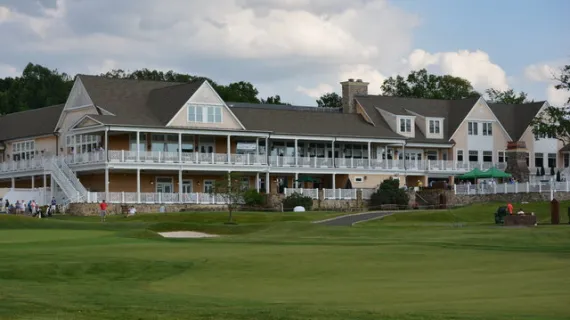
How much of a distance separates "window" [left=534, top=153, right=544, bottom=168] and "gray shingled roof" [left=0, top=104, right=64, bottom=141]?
40733 mm

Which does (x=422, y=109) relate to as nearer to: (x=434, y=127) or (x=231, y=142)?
(x=434, y=127)

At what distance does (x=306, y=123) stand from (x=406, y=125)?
34.4ft

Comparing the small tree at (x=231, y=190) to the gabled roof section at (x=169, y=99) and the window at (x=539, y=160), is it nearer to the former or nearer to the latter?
the gabled roof section at (x=169, y=99)

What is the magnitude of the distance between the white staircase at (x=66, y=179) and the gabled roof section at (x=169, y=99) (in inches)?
283

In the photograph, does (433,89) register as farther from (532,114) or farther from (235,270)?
(235,270)

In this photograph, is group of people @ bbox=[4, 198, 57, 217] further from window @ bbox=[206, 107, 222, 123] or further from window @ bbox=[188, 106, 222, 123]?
window @ bbox=[206, 107, 222, 123]

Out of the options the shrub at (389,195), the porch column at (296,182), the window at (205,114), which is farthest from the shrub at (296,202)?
the window at (205,114)

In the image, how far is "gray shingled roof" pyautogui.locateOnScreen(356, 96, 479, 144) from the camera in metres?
90.5

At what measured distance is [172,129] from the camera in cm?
7425

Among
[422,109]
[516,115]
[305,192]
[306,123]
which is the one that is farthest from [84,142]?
[516,115]

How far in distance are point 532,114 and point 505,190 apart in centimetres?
2003

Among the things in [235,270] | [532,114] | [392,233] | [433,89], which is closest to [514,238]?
[392,233]

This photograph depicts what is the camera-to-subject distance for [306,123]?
8406 centimetres

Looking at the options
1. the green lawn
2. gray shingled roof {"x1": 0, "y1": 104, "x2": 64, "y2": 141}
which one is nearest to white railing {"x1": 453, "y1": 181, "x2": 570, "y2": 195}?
gray shingled roof {"x1": 0, "y1": 104, "x2": 64, "y2": 141}
